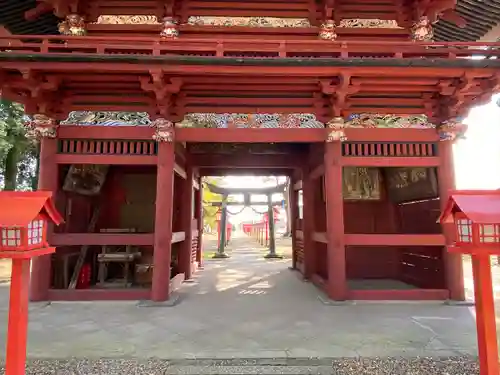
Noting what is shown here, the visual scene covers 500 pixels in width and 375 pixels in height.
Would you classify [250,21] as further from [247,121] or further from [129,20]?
[129,20]

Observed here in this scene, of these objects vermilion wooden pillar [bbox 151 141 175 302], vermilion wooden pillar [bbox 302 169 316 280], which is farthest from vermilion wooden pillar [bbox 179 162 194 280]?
vermilion wooden pillar [bbox 302 169 316 280]

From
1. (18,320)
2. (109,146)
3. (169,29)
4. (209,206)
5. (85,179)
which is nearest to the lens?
(18,320)

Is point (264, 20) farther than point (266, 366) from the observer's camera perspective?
Yes

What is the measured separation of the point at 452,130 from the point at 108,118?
723 centimetres

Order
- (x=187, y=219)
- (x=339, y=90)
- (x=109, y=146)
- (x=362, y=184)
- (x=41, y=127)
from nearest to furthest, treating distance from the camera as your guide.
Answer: (x=339, y=90) → (x=41, y=127) → (x=109, y=146) → (x=362, y=184) → (x=187, y=219)

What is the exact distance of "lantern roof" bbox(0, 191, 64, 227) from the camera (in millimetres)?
3023

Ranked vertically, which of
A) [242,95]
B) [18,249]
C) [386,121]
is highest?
[242,95]

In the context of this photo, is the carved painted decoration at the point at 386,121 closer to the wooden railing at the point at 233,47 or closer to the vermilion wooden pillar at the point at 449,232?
the vermilion wooden pillar at the point at 449,232

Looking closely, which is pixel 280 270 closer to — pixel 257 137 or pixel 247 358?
pixel 257 137

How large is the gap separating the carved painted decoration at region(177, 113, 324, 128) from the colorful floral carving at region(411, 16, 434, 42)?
2.96 m

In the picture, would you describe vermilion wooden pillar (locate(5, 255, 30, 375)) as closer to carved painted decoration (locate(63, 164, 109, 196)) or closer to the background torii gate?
carved painted decoration (locate(63, 164, 109, 196))

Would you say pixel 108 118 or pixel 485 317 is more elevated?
pixel 108 118

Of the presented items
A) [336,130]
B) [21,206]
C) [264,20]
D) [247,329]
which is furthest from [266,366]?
[264,20]

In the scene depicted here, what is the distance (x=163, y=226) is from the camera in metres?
6.83
